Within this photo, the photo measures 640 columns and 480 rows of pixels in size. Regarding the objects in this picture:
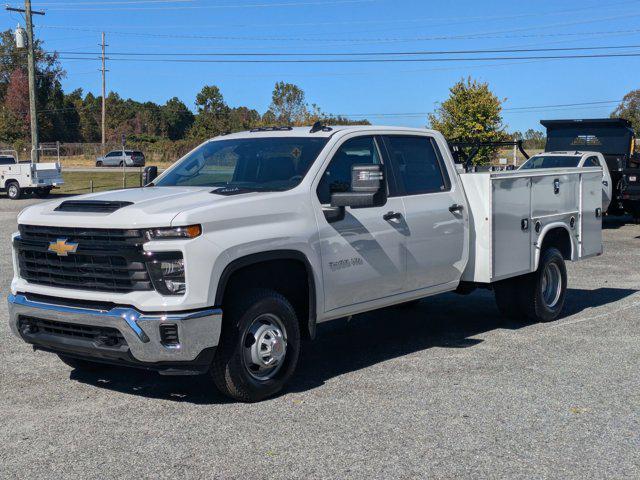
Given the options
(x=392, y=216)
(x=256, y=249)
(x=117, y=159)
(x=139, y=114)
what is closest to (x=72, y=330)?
(x=256, y=249)

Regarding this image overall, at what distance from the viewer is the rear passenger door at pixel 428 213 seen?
23.5 feet

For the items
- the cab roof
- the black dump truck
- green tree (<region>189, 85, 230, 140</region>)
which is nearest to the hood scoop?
the cab roof

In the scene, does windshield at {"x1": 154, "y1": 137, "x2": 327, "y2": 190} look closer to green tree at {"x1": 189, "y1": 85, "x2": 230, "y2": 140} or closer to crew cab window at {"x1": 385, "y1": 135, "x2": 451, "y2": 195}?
crew cab window at {"x1": 385, "y1": 135, "x2": 451, "y2": 195}

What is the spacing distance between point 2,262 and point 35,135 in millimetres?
26559

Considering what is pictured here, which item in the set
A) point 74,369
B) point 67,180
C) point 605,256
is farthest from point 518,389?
point 67,180

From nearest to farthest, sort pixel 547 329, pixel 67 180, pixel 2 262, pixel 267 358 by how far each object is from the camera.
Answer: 1. pixel 267 358
2. pixel 547 329
3. pixel 2 262
4. pixel 67 180

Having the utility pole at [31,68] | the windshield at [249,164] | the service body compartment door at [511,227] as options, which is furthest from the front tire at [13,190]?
the service body compartment door at [511,227]

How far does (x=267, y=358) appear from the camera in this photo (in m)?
6.03

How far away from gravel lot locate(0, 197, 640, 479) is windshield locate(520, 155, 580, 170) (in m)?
12.3

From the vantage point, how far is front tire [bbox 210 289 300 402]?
575cm

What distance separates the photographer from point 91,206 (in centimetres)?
588

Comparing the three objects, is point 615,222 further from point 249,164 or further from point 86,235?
point 86,235

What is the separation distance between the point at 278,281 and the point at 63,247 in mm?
1579

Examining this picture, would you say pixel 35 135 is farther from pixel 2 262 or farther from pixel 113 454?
pixel 113 454
